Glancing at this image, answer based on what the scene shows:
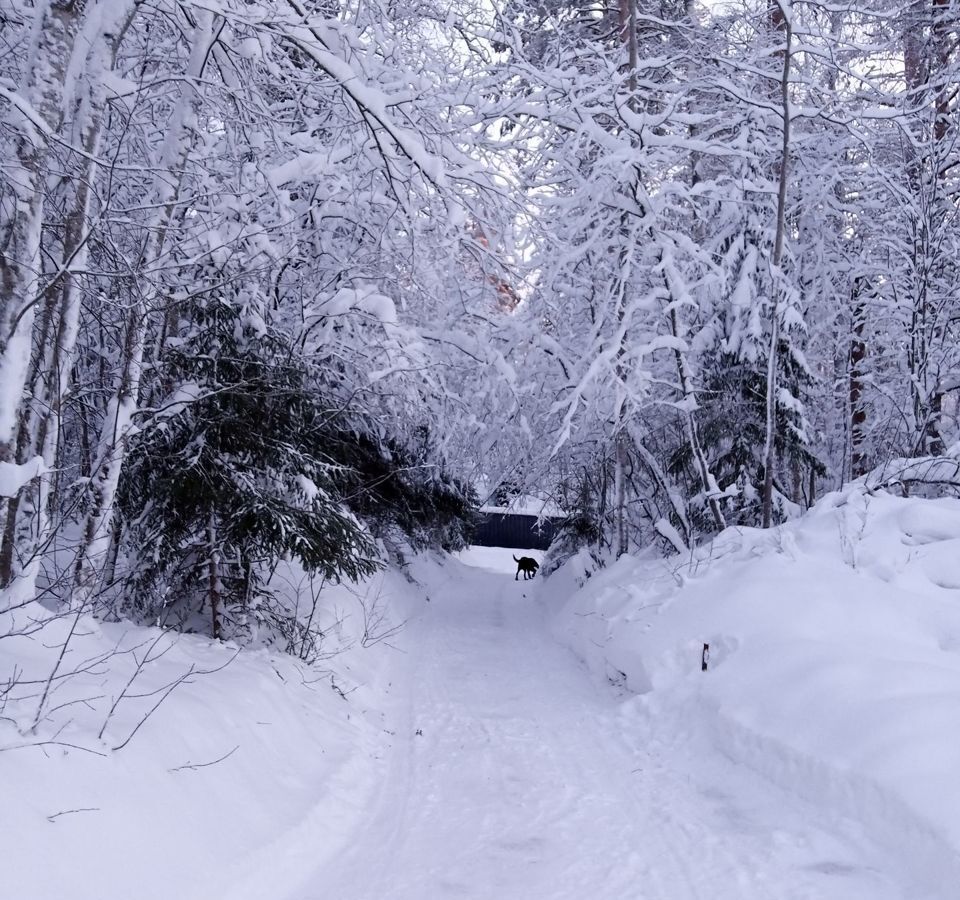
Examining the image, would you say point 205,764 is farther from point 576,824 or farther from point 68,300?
point 68,300

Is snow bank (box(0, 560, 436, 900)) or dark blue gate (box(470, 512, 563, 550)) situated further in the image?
dark blue gate (box(470, 512, 563, 550))

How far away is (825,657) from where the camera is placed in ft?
20.7

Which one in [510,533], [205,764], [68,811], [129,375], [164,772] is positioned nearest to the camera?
[68,811]

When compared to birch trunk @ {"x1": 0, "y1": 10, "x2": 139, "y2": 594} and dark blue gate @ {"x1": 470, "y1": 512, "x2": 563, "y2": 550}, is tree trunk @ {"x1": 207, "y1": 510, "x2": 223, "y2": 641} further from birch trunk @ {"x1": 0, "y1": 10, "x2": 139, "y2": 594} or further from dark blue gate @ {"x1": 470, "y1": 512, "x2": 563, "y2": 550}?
dark blue gate @ {"x1": 470, "y1": 512, "x2": 563, "y2": 550}

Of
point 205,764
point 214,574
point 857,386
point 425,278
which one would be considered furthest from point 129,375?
point 857,386

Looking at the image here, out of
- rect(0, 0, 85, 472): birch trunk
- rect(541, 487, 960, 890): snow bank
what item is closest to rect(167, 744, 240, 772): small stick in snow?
rect(0, 0, 85, 472): birch trunk

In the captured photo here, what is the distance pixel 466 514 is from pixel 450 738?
9.75 m

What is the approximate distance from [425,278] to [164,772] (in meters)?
8.14

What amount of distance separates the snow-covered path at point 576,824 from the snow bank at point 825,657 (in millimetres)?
217

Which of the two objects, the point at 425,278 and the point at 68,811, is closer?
the point at 68,811

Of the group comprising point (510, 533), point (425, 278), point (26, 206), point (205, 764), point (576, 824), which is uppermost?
point (425, 278)

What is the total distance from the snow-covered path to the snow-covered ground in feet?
0.07

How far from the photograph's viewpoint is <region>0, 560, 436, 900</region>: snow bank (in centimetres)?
351

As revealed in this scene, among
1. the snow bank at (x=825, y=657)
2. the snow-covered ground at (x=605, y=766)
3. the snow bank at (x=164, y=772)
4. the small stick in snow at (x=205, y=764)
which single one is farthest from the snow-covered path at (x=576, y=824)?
the small stick in snow at (x=205, y=764)
